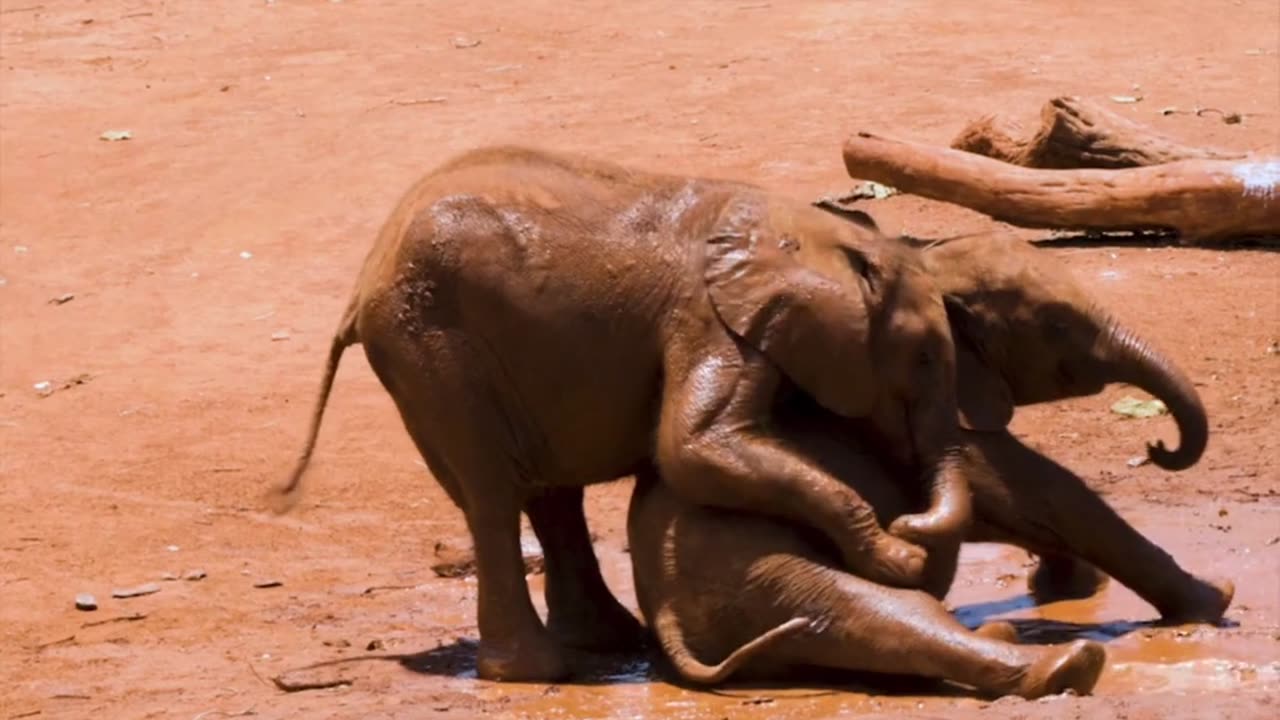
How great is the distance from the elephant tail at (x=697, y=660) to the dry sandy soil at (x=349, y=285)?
0.27ft

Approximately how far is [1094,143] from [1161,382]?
5.50 meters

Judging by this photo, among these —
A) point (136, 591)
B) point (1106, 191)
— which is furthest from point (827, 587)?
point (1106, 191)

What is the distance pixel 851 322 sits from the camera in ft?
27.1

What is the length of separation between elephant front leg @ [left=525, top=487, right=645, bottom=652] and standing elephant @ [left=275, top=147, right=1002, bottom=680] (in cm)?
43

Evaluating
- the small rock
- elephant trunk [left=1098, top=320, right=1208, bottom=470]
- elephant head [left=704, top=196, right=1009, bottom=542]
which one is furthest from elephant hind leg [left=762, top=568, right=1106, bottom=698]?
the small rock

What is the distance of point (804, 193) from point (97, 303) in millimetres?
4074

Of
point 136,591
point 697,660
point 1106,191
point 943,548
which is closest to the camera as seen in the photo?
point 943,548

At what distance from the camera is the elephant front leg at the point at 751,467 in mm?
8125

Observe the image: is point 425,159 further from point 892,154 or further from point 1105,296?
point 1105,296

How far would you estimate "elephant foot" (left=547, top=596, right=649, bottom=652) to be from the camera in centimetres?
910

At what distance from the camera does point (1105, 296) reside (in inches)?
522

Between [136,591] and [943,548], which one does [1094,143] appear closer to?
[136,591]

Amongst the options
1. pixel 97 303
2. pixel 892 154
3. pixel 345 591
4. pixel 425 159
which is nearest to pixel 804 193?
pixel 892 154

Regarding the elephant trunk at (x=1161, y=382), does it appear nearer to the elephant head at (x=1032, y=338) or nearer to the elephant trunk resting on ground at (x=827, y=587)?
the elephant head at (x=1032, y=338)
